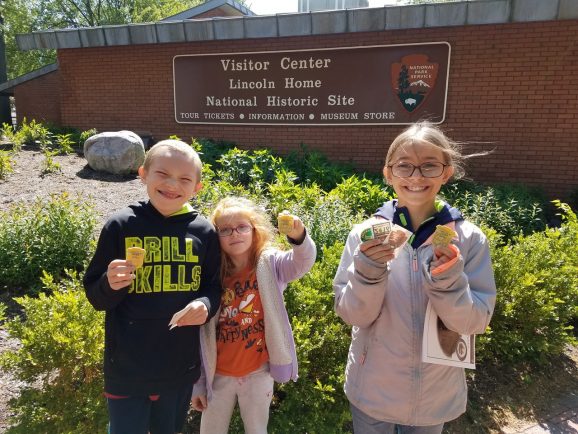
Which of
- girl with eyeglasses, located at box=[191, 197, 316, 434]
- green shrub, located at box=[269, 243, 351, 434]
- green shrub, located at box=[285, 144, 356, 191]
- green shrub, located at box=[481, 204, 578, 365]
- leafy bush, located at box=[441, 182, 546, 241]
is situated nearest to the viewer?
girl with eyeglasses, located at box=[191, 197, 316, 434]

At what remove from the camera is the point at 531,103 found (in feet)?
23.4

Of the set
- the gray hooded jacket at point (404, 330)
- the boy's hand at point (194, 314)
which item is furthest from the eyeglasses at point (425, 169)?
the boy's hand at point (194, 314)

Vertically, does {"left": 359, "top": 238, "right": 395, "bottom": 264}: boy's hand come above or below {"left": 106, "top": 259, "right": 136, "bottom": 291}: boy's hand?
above

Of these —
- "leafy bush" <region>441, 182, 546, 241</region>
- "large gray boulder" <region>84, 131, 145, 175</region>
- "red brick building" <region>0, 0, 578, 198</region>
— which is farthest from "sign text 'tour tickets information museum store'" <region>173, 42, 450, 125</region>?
"large gray boulder" <region>84, 131, 145, 175</region>

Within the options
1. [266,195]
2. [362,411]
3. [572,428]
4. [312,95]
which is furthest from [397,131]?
[362,411]

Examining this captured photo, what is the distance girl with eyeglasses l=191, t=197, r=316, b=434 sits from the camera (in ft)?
6.16

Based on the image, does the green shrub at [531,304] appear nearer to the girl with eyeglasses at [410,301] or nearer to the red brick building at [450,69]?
the girl with eyeglasses at [410,301]

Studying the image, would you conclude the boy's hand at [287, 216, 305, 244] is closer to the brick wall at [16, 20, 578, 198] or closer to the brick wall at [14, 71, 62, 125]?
the brick wall at [16, 20, 578, 198]

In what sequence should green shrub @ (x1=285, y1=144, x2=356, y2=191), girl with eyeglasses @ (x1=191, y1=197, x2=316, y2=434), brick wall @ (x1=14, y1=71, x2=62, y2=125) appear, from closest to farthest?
girl with eyeglasses @ (x1=191, y1=197, x2=316, y2=434) < green shrub @ (x1=285, y1=144, x2=356, y2=191) < brick wall @ (x1=14, y1=71, x2=62, y2=125)

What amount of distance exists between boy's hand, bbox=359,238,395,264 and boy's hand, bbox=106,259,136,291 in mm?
823

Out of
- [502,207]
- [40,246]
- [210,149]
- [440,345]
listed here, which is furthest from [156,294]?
[210,149]

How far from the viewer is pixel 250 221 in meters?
1.94

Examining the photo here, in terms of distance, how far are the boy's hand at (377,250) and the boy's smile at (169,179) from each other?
0.78m

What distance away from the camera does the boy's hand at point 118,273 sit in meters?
1.52
